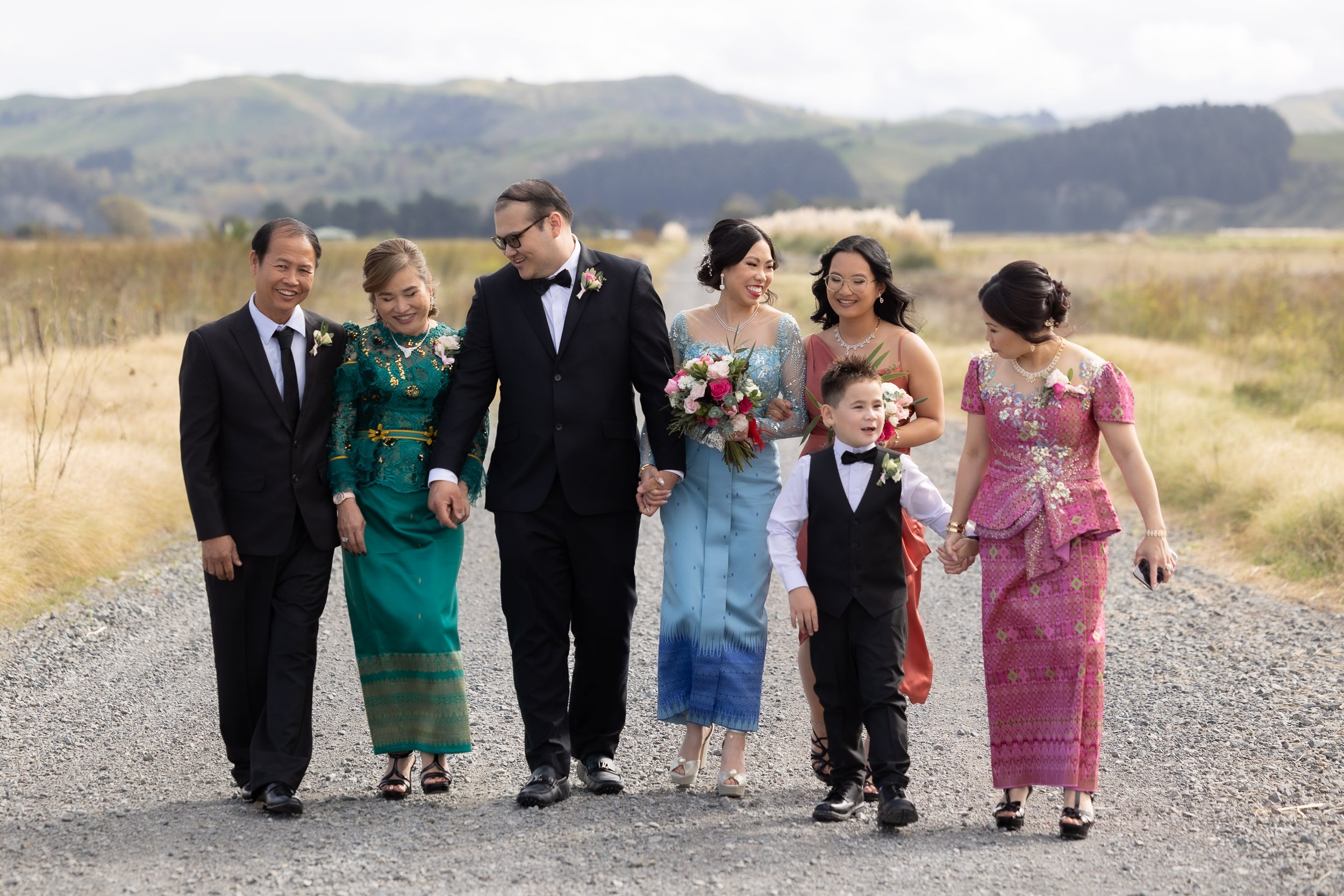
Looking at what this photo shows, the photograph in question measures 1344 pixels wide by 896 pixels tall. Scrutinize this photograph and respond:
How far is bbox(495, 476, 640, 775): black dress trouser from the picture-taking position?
4.71 meters

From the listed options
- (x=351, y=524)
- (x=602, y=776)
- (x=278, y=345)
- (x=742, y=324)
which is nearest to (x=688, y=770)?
(x=602, y=776)

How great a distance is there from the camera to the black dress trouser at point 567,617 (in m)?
4.71

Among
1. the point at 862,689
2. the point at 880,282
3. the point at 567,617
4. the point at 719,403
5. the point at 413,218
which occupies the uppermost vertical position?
the point at 413,218

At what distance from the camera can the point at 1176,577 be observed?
8.27 metres

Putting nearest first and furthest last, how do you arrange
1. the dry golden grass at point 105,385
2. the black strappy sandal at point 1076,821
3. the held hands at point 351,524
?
1. the black strappy sandal at point 1076,821
2. the held hands at point 351,524
3. the dry golden grass at point 105,385

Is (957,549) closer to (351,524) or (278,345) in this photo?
(351,524)

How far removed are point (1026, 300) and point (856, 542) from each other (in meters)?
0.99

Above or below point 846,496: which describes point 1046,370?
above

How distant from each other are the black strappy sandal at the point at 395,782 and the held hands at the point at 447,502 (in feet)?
2.79

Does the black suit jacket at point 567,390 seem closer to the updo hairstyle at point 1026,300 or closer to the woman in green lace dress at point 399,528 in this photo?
the woman in green lace dress at point 399,528

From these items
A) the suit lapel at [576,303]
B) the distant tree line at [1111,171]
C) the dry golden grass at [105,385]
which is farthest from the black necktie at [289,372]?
the distant tree line at [1111,171]

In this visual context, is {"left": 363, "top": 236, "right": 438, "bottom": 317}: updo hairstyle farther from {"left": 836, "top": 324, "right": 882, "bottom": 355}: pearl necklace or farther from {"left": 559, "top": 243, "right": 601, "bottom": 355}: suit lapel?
{"left": 836, "top": 324, "right": 882, "bottom": 355}: pearl necklace

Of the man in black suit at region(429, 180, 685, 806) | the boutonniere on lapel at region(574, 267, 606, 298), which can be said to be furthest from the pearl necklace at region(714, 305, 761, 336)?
the boutonniere on lapel at region(574, 267, 606, 298)

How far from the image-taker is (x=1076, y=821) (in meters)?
4.14
